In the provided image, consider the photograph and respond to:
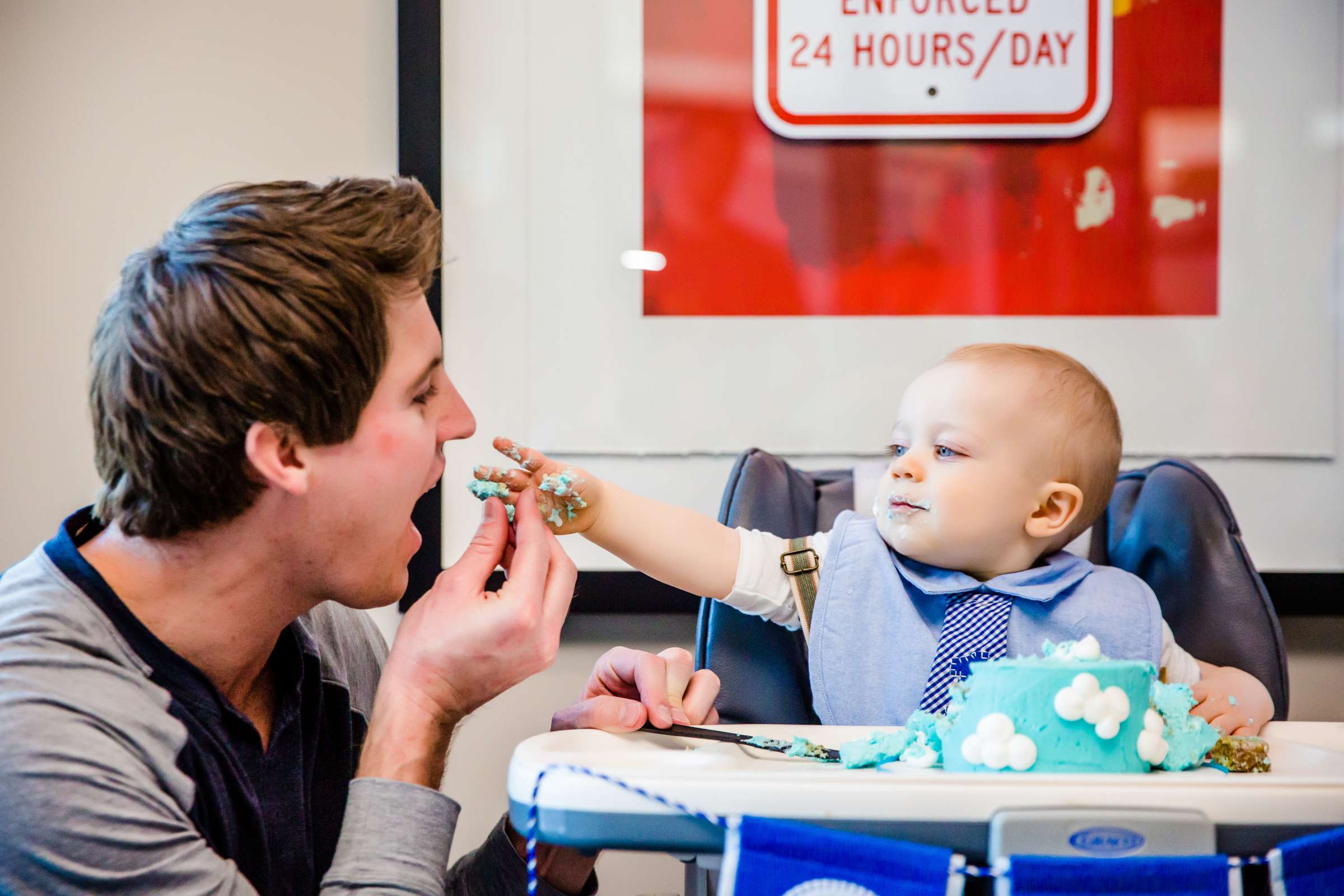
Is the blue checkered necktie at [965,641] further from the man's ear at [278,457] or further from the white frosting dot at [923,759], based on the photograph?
the man's ear at [278,457]

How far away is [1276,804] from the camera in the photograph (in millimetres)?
617

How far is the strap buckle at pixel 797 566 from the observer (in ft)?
3.73

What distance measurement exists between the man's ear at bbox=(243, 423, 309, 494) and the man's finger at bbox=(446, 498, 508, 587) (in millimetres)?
Result: 146

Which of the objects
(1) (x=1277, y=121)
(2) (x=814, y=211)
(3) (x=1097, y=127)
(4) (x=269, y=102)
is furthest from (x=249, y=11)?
(1) (x=1277, y=121)

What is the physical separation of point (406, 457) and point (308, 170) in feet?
2.55

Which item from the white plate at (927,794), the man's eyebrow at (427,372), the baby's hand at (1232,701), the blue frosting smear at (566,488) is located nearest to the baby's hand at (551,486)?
the blue frosting smear at (566,488)

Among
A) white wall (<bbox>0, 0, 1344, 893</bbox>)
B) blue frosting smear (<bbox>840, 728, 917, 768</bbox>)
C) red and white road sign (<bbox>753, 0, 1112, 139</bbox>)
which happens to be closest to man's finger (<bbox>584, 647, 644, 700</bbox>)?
blue frosting smear (<bbox>840, 728, 917, 768</bbox>)

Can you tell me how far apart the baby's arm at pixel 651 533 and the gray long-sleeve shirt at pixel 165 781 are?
0.99 ft

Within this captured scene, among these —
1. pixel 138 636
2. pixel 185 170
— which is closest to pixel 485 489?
pixel 138 636

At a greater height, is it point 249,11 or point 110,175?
point 249,11

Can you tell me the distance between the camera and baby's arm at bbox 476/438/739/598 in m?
1.10

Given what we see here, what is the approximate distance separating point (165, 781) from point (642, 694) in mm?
390

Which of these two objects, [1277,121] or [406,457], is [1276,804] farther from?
[1277,121]

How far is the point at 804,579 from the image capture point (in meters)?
1.14
